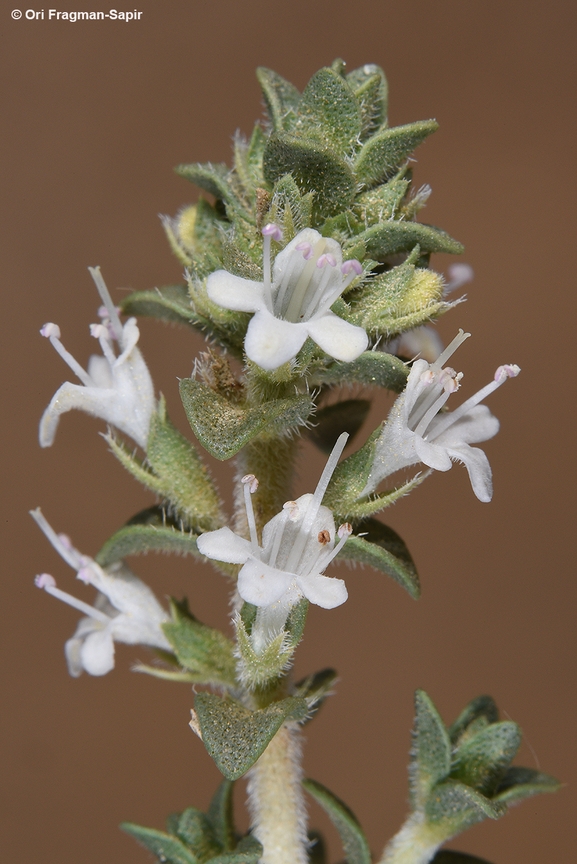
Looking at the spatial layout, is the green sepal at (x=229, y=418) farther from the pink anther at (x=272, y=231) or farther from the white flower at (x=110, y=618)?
the white flower at (x=110, y=618)

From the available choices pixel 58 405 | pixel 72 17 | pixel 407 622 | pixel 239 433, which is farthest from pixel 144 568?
pixel 239 433

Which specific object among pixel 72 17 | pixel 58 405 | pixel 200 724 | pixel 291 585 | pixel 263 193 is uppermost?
pixel 72 17

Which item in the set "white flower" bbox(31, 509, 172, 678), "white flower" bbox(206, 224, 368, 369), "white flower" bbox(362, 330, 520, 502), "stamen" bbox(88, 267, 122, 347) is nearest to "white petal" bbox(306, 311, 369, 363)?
"white flower" bbox(206, 224, 368, 369)

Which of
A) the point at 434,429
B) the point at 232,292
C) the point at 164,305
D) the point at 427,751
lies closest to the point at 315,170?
the point at 232,292

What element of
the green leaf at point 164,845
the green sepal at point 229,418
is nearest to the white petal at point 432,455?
the green sepal at point 229,418

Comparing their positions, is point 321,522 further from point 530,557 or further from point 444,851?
point 530,557
